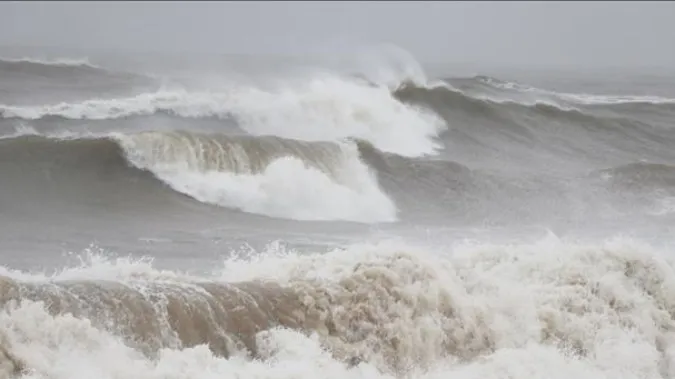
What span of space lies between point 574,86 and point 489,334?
105 ft

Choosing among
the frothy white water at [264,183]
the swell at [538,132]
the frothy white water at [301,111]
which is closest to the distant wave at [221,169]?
the frothy white water at [264,183]

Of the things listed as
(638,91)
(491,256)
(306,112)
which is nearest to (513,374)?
(491,256)

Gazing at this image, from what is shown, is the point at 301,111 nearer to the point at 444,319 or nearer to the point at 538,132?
A: the point at 538,132

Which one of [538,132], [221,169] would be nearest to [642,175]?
[538,132]

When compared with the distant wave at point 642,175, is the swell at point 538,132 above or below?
above

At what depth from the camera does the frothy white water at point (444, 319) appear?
22.4 feet

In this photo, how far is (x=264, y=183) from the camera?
49.6 ft

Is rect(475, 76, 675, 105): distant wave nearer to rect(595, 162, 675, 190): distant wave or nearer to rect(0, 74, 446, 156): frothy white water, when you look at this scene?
rect(0, 74, 446, 156): frothy white water

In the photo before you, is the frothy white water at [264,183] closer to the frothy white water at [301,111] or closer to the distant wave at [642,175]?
the frothy white water at [301,111]

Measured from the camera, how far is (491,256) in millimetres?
9953

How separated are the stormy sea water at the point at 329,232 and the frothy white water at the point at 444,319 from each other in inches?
0.9

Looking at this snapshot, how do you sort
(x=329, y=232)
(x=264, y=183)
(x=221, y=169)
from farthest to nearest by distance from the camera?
1. (x=221, y=169)
2. (x=264, y=183)
3. (x=329, y=232)

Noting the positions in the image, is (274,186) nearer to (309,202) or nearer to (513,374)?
(309,202)

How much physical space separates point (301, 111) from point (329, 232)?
341 inches
